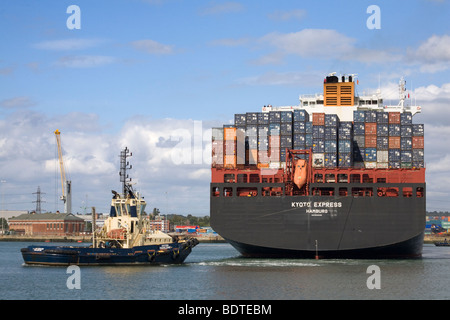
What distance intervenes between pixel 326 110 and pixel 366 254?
58.4ft

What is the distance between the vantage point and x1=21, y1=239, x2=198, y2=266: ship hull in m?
49.8

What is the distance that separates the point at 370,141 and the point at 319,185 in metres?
8.42

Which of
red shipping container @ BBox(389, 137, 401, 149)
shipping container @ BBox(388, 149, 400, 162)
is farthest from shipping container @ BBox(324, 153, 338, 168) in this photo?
red shipping container @ BBox(389, 137, 401, 149)

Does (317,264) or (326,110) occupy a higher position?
(326,110)

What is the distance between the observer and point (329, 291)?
38.0 m

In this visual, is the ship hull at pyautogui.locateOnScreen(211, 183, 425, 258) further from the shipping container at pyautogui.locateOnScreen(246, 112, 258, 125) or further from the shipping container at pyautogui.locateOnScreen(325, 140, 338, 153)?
the shipping container at pyautogui.locateOnScreen(246, 112, 258, 125)

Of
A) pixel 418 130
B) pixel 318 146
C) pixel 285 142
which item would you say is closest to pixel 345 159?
pixel 318 146

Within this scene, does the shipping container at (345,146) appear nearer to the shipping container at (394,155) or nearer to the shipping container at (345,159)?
the shipping container at (345,159)

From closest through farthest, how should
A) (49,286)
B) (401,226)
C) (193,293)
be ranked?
(193,293)
(49,286)
(401,226)

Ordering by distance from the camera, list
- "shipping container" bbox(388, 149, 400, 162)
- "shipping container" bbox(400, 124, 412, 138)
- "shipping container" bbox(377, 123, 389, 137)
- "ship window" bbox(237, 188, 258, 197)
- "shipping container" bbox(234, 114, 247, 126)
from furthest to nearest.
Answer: "shipping container" bbox(234, 114, 247, 126)
"shipping container" bbox(377, 123, 389, 137)
"shipping container" bbox(400, 124, 412, 138)
"shipping container" bbox(388, 149, 400, 162)
"ship window" bbox(237, 188, 258, 197)

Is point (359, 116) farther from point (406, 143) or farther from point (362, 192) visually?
point (362, 192)

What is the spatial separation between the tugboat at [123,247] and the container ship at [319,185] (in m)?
7.11
